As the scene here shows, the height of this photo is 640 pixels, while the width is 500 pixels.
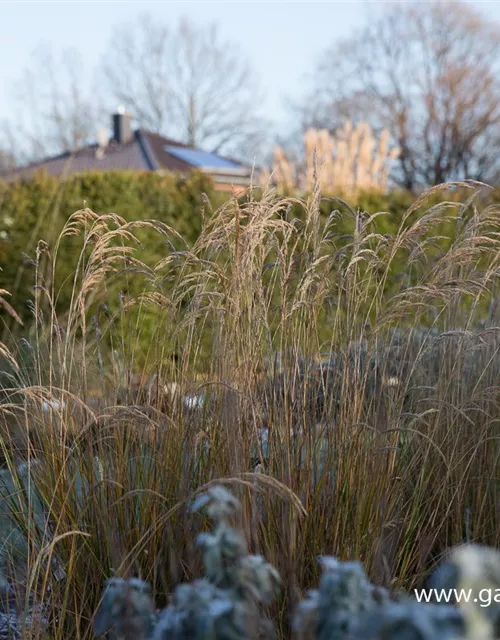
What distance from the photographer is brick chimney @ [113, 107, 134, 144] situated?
102 feet

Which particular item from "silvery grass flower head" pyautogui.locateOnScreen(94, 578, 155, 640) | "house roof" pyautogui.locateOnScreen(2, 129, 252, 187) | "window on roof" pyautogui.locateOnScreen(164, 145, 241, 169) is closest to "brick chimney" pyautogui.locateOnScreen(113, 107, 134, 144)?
"house roof" pyautogui.locateOnScreen(2, 129, 252, 187)

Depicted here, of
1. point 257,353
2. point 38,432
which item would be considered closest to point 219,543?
point 257,353

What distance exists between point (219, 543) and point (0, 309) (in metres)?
Answer: 7.15

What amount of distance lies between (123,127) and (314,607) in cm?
3140

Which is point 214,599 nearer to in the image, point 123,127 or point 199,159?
point 199,159

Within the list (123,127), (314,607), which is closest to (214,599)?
(314,607)

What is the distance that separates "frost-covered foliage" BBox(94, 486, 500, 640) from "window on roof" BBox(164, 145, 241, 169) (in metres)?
26.6

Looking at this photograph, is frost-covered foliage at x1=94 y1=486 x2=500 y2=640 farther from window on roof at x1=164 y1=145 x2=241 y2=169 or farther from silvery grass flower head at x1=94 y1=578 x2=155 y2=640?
window on roof at x1=164 y1=145 x2=241 y2=169

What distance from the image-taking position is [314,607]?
1126mm

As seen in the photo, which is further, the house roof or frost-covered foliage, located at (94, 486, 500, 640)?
the house roof

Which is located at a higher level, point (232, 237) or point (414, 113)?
point (414, 113)

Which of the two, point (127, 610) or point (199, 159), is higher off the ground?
point (199, 159)

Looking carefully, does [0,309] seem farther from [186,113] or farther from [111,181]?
[186,113]

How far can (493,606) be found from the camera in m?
1.12
